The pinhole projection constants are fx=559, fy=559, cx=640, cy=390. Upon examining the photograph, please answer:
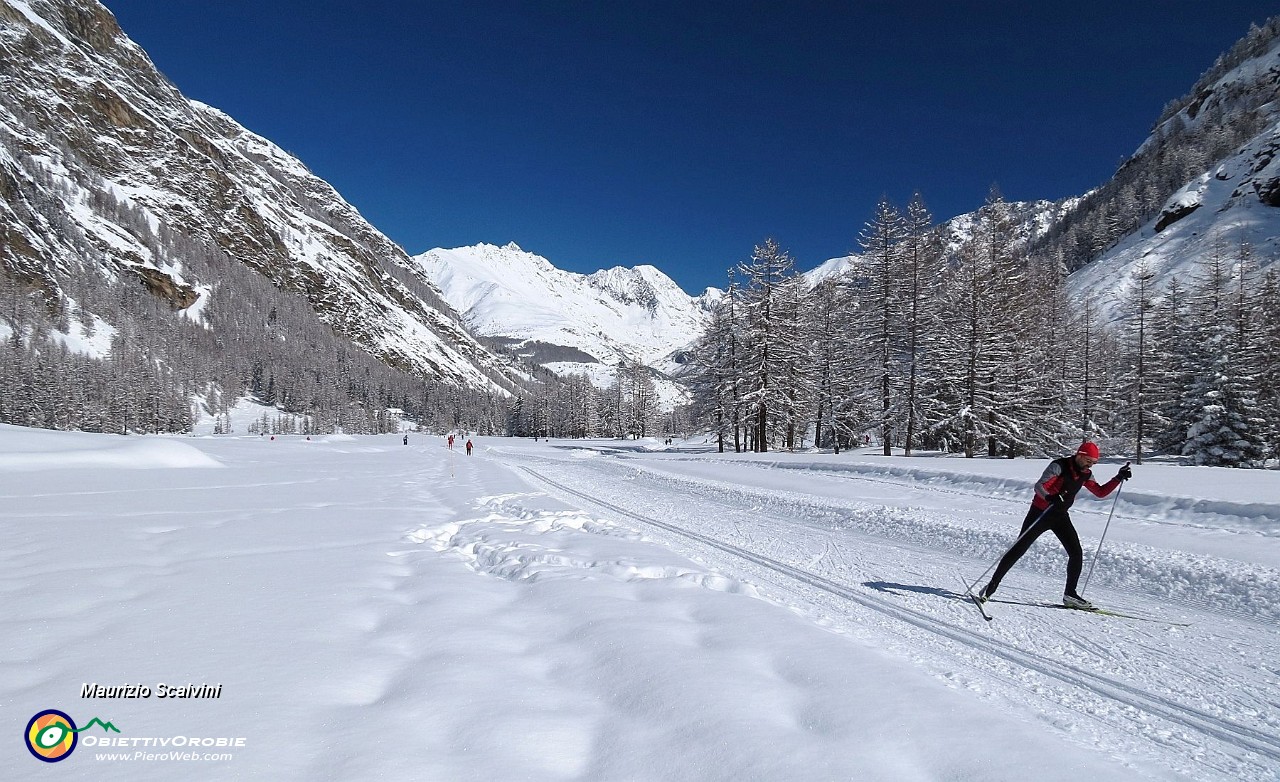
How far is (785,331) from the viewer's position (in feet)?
127

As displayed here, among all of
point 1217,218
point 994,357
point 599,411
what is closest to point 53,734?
point 994,357

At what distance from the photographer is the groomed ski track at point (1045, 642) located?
3.83 metres

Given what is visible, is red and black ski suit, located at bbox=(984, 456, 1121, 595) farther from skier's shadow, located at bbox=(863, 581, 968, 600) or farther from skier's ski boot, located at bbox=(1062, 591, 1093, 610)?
skier's shadow, located at bbox=(863, 581, 968, 600)

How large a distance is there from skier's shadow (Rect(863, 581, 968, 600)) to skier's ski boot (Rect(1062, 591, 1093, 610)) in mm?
1047

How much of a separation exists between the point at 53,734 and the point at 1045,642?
24.3 feet

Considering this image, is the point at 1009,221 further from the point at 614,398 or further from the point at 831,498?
the point at 614,398

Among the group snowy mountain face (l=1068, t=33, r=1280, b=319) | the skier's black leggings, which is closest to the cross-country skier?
the skier's black leggings

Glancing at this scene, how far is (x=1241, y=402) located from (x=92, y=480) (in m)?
46.4

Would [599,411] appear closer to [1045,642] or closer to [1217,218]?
[1045,642]

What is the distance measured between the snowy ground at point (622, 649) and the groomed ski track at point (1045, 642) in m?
0.03

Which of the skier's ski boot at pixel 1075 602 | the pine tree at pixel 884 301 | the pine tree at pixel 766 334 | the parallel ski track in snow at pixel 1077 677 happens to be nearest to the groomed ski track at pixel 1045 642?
the parallel ski track in snow at pixel 1077 677

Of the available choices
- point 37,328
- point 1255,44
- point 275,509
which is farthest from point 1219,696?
point 1255,44

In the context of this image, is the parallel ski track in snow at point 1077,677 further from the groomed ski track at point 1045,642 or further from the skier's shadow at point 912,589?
the skier's shadow at point 912,589

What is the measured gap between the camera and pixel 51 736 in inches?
108
